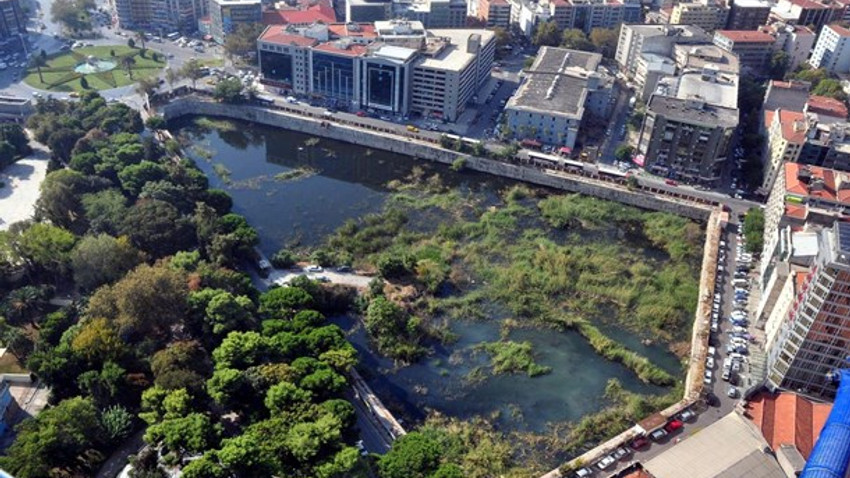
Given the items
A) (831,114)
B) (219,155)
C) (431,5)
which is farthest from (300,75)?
(831,114)

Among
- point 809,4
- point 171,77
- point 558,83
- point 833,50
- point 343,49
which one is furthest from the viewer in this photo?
point 809,4

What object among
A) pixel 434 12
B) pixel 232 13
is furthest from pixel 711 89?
pixel 232 13

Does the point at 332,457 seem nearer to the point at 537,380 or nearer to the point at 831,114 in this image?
the point at 537,380

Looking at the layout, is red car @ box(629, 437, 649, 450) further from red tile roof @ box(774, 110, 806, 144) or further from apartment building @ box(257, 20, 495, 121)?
apartment building @ box(257, 20, 495, 121)

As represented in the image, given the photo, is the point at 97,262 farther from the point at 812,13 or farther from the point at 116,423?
the point at 812,13

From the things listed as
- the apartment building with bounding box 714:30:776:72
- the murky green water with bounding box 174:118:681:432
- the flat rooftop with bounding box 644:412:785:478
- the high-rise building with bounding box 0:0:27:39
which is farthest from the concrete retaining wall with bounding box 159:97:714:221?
the apartment building with bounding box 714:30:776:72
